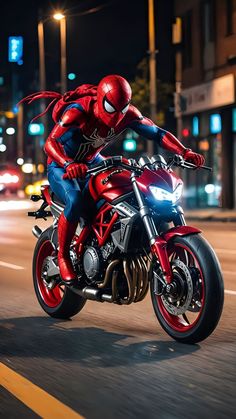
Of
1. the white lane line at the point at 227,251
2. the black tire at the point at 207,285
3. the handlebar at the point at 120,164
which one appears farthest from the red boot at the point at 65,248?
the white lane line at the point at 227,251

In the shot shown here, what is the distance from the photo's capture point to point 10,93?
13425 centimetres

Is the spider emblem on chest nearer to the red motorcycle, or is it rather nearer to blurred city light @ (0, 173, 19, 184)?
the red motorcycle

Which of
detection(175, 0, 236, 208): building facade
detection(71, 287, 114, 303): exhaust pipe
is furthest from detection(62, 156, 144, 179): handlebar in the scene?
detection(175, 0, 236, 208): building facade

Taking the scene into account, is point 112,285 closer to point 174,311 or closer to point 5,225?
point 174,311

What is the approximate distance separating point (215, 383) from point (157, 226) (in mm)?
1720

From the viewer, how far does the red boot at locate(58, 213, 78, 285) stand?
7395 millimetres

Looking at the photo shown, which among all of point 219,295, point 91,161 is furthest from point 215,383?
point 91,161

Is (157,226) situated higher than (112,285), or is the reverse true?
(157,226)

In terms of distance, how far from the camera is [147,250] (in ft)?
23.0

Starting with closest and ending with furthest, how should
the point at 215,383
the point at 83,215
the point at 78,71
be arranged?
the point at 215,383
the point at 83,215
the point at 78,71

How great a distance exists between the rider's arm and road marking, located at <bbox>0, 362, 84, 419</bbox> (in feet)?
6.29

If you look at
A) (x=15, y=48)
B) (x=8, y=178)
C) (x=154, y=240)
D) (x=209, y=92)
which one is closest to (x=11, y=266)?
(x=154, y=240)

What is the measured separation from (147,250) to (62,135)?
3.80 ft

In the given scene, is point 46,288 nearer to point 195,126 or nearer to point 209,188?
point 209,188
